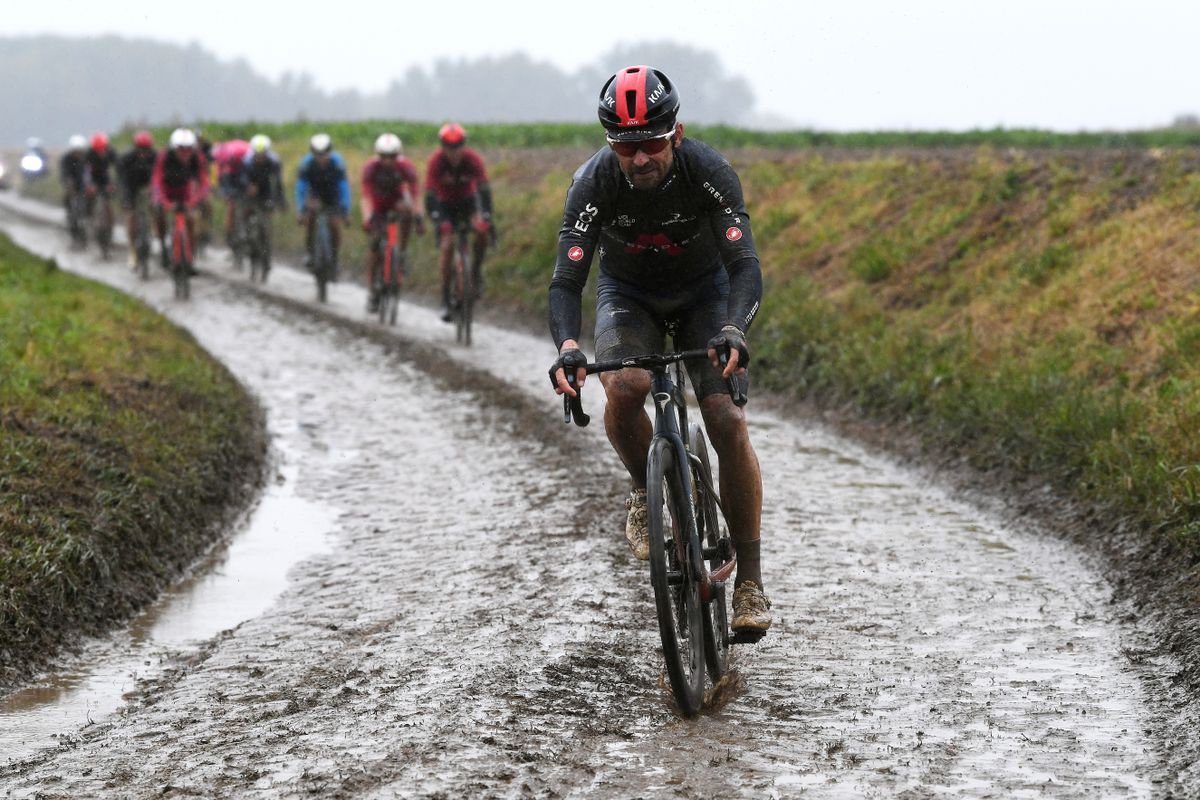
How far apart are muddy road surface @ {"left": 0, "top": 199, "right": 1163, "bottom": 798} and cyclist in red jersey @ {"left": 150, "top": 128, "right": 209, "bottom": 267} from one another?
34.5 ft

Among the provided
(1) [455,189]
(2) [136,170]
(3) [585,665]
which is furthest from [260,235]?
(3) [585,665]

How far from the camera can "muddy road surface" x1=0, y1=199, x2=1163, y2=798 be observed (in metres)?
4.65

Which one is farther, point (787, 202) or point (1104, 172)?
point (787, 202)

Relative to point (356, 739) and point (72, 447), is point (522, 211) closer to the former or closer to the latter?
point (72, 447)

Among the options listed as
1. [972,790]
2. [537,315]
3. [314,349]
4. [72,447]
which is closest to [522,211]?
[537,315]

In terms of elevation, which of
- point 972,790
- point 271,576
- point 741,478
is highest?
point 741,478

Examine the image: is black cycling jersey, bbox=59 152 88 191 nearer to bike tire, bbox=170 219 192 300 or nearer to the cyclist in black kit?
bike tire, bbox=170 219 192 300

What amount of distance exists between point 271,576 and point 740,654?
3131 mm

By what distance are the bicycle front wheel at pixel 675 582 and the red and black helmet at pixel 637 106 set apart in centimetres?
114

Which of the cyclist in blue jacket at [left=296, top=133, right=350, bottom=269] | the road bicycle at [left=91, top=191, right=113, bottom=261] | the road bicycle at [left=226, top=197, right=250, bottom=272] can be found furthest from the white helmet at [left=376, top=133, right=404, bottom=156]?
the road bicycle at [left=91, top=191, right=113, bottom=261]

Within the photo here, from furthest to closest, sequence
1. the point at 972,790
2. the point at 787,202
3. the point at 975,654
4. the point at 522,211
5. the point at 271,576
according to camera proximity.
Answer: the point at 522,211 → the point at 787,202 → the point at 271,576 → the point at 975,654 → the point at 972,790

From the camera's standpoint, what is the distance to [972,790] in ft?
14.8

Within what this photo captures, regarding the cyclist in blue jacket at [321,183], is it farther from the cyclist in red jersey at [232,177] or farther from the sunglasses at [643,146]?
the sunglasses at [643,146]

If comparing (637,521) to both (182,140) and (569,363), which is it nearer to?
(569,363)
